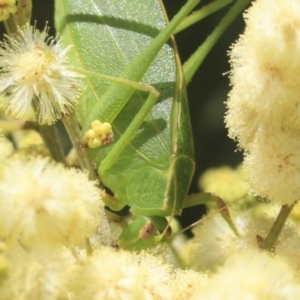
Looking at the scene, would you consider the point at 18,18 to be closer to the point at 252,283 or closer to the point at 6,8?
the point at 6,8

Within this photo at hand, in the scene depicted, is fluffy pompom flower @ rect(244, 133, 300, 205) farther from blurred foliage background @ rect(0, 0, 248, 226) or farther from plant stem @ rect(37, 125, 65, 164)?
blurred foliage background @ rect(0, 0, 248, 226)

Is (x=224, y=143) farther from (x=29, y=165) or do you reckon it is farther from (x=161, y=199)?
(x=29, y=165)

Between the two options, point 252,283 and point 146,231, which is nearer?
point 252,283

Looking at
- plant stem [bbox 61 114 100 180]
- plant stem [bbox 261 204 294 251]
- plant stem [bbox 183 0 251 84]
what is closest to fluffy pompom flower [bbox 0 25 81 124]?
plant stem [bbox 61 114 100 180]

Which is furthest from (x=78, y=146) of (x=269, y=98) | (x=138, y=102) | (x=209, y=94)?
(x=209, y=94)

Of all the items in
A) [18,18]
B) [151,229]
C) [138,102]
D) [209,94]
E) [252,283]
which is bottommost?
[209,94]

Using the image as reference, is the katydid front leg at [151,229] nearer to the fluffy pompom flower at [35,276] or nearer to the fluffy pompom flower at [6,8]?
the fluffy pompom flower at [35,276]
